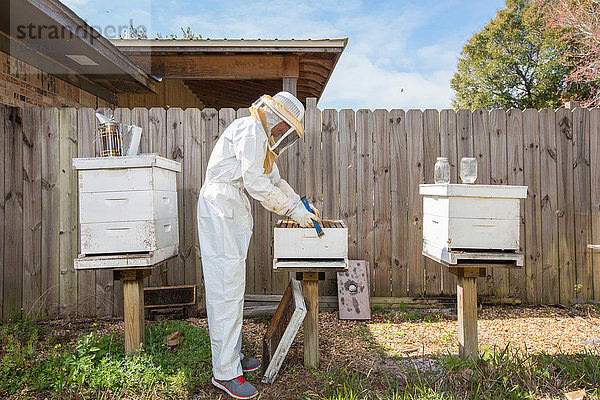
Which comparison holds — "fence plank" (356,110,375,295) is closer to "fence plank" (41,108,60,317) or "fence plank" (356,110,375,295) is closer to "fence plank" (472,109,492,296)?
"fence plank" (472,109,492,296)

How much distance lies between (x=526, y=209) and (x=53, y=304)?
5.18 metres

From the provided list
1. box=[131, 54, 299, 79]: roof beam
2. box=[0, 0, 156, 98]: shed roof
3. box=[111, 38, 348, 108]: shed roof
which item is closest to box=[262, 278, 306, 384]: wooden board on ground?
box=[0, 0, 156, 98]: shed roof

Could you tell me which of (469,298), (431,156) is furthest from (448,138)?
(469,298)

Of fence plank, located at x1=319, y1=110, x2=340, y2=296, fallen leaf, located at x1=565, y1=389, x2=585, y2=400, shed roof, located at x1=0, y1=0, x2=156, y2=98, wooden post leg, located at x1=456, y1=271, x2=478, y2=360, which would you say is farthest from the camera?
fence plank, located at x1=319, y1=110, x2=340, y2=296

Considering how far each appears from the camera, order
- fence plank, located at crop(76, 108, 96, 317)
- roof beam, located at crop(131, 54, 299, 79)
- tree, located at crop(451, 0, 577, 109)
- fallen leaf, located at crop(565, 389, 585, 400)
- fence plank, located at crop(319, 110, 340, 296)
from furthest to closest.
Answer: tree, located at crop(451, 0, 577, 109), roof beam, located at crop(131, 54, 299, 79), fence plank, located at crop(319, 110, 340, 296), fence plank, located at crop(76, 108, 96, 317), fallen leaf, located at crop(565, 389, 585, 400)

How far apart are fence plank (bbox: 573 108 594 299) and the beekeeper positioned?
339cm

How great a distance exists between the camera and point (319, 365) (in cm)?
317

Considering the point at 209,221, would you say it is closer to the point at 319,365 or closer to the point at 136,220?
the point at 136,220

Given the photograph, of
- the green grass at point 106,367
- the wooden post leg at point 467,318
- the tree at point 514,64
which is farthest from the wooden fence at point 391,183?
the tree at point 514,64

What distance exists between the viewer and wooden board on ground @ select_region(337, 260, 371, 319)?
4.26 metres

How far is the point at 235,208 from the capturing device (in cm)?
297

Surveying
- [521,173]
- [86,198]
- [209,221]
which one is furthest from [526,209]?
[86,198]

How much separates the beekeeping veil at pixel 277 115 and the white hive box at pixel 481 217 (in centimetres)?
117

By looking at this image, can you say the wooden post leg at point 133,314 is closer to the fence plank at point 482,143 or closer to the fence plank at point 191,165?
the fence plank at point 191,165
